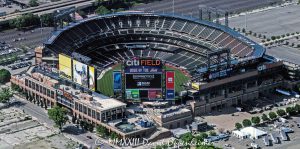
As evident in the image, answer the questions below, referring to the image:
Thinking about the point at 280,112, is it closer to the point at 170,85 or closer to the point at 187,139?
the point at 170,85

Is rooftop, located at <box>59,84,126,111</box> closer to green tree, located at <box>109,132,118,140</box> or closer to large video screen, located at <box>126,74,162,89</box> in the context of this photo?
large video screen, located at <box>126,74,162,89</box>

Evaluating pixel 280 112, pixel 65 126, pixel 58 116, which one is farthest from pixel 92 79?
pixel 280 112

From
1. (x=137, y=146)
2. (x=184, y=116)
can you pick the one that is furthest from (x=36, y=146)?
(x=184, y=116)

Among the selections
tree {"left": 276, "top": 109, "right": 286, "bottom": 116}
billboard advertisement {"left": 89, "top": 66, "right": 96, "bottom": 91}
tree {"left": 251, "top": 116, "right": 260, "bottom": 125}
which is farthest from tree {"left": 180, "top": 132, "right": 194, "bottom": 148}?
billboard advertisement {"left": 89, "top": 66, "right": 96, "bottom": 91}

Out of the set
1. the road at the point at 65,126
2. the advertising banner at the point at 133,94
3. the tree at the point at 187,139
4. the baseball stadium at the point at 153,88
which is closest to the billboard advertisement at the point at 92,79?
the baseball stadium at the point at 153,88

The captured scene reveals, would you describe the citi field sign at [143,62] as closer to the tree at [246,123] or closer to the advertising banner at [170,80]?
the advertising banner at [170,80]
